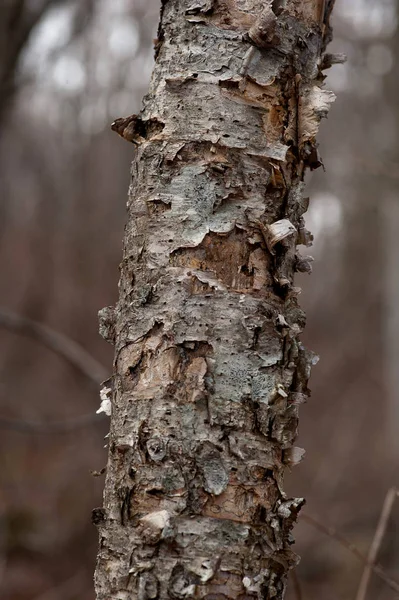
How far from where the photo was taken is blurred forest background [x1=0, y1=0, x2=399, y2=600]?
692cm

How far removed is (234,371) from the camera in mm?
1137

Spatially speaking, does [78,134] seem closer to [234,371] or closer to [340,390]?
[340,390]

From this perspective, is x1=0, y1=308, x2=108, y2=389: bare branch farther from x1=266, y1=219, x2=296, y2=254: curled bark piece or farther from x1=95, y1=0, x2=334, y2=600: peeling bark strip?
x1=266, y1=219, x2=296, y2=254: curled bark piece

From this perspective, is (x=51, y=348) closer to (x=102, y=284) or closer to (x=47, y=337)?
(x=47, y=337)

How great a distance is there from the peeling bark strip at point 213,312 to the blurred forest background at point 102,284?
266cm

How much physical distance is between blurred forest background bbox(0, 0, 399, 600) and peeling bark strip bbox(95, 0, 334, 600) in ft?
8.71

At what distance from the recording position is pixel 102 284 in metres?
10.9

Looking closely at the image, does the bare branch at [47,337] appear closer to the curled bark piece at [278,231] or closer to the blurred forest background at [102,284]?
the blurred forest background at [102,284]

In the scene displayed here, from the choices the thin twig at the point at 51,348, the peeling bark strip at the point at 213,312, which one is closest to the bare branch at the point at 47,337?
the thin twig at the point at 51,348

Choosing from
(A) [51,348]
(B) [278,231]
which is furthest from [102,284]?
(B) [278,231]

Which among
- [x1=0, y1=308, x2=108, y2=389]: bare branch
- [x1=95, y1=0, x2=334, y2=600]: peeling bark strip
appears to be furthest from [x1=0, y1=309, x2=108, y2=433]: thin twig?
[x1=95, y1=0, x2=334, y2=600]: peeling bark strip

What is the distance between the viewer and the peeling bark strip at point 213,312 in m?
1.10

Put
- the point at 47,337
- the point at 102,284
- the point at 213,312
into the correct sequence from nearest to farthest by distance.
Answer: the point at 213,312 → the point at 47,337 → the point at 102,284

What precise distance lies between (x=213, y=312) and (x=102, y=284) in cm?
989
